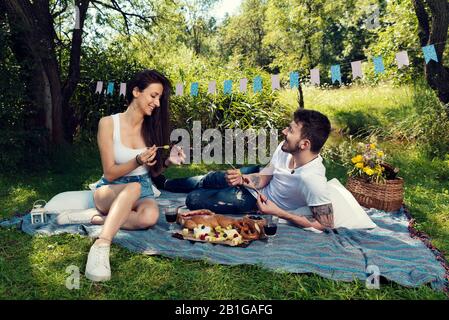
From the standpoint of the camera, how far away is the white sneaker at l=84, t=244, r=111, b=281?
2516 millimetres

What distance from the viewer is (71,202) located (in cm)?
379

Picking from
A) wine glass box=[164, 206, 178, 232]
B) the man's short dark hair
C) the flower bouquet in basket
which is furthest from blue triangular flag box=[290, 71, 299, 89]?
wine glass box=[164, 206, 178, 232]

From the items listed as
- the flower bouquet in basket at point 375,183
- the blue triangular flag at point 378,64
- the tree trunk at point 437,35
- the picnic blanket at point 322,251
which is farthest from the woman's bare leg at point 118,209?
the tree trunk at point 437,35

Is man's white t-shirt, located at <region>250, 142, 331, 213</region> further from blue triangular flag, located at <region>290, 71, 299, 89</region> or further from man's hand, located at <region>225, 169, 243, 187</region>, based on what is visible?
blue triangular flag, located at <region>290, 71, 299, 89</region>

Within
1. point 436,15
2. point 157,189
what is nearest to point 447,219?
point 157,189

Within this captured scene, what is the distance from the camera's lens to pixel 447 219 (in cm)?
383

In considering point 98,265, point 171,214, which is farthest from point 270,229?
point 98,265

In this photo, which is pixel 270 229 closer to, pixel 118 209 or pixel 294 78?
pixel 118 209

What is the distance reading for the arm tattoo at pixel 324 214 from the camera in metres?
3.09

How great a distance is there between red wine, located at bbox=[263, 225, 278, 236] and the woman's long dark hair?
102 centimetres

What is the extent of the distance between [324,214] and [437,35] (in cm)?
429

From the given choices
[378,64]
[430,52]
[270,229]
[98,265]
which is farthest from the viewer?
[378,64]

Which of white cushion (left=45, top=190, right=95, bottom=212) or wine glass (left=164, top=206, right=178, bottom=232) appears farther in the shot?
white cushion (left=45, top=190, right=95, bottom=212)
